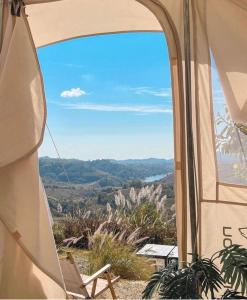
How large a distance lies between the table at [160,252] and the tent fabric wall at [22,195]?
66.3 inches

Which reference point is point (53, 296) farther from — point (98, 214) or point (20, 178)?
point (98, 214)

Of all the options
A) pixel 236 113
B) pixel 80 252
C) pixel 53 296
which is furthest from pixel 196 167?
pixel 80 252

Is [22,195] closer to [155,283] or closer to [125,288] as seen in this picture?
[155,283]

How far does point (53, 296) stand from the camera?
6.43 ft

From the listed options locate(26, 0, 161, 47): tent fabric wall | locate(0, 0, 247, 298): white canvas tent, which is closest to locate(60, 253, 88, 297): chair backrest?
locate(0, 0, 247, 298): white canvas tent

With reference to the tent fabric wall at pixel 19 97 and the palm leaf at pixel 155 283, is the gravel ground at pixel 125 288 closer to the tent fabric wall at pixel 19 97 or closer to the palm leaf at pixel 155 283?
the palm leaf at pixel 155 283

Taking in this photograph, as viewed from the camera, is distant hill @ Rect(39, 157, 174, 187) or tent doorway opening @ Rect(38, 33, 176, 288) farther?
distant hill @ Rect(39, 157, 174, 187)

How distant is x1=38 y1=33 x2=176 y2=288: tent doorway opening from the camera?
486cm

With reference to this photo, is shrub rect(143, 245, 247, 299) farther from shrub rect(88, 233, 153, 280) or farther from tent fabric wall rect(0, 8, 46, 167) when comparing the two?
shrub rect(88, 233, 153, 280)

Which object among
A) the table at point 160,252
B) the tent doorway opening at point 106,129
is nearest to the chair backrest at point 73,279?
the table at point 160,252

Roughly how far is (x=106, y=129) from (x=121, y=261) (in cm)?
210

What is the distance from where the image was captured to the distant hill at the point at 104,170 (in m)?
5.28

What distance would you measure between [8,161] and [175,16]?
146 centimetres

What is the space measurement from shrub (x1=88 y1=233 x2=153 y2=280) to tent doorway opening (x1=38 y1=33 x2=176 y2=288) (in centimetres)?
80
